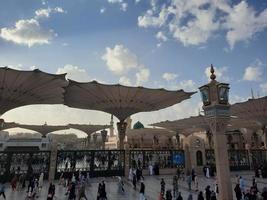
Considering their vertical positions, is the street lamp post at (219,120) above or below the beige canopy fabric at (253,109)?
below

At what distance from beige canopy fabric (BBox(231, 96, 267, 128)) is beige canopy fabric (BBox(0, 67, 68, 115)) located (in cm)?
1964

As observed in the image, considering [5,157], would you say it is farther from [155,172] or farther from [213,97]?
[213,97]

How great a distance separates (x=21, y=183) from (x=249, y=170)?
82.9 feet

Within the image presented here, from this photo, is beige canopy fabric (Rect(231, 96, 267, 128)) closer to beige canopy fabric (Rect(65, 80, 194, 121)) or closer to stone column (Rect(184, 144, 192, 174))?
beige canopy fabric (Rect(65, 80, 194, 121))

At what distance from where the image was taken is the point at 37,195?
14375 mm

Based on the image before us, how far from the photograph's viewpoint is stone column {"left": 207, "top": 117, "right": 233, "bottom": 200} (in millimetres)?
9930

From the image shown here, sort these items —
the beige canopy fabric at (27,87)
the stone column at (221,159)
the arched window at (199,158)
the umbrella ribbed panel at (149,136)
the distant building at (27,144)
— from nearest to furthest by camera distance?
the stone column at (221,159), the beige canopy fabric at (27,87), the arched window at (199,158), the distant building at (27,144), the umbrella ribbed panel at (149,136)

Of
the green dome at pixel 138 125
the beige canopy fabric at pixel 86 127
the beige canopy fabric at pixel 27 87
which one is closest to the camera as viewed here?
the beige canopy fabric at pixel 27 87

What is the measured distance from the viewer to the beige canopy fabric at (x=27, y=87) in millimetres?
18678

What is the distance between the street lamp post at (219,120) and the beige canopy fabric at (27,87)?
1262 cm

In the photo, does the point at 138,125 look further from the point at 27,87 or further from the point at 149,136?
the point at 27,87

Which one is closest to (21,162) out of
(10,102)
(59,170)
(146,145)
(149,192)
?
(59,170)

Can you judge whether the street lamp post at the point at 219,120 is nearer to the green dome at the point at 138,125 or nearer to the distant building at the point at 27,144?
the distant building at the point at 27,144

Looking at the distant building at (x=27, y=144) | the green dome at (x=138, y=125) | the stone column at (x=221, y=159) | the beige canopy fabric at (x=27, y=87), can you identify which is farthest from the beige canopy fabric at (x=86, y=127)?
the stone column at (x=221, y=159)
